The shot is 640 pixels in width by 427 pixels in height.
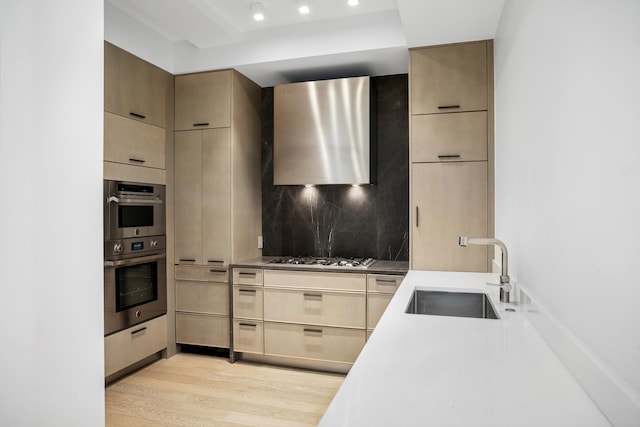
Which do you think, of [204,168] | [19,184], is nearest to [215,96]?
[204,168]

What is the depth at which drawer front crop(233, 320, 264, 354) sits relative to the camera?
11.5 feet

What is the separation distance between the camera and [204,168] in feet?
11.9

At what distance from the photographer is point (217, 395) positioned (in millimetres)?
2934

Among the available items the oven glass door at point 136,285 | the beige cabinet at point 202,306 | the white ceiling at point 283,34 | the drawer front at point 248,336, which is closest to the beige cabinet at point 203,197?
the beige cabinet at point 202,306

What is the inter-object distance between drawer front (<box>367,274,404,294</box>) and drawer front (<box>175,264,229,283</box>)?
1.27 metres

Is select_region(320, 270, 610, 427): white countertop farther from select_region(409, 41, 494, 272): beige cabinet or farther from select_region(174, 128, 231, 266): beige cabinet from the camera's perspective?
select_region(174, 128, 231, 266): beige cabinet

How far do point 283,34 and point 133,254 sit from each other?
2.15 meters

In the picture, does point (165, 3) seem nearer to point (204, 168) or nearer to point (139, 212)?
point (204, 168)

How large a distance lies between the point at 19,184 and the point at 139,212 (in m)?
2.42

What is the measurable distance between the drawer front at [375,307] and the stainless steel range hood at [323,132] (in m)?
0.93

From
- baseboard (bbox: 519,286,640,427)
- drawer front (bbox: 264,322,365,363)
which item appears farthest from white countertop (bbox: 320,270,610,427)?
drawer front (bbox: 264,322,365,363)

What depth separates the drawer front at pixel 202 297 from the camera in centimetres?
360

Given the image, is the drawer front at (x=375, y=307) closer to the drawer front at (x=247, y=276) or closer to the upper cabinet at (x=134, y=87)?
the drawer front at (x=247, y=276)

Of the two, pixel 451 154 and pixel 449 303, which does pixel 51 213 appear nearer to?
pixel 449 303
